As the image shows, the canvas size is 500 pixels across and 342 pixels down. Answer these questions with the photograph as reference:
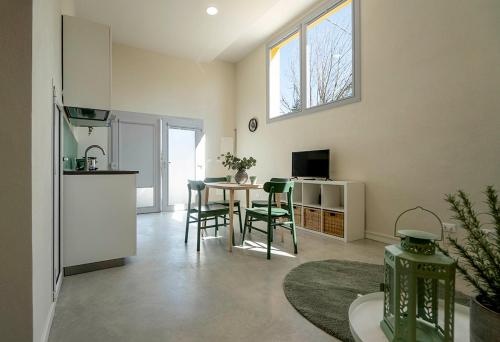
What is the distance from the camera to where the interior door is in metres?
1.75

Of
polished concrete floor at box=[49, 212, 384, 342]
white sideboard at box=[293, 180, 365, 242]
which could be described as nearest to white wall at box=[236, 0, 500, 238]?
white sideboard at box=[293, 180, 365, 242]

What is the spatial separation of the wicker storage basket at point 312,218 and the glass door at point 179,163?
3.13 metres

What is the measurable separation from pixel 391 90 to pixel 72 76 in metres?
3.63

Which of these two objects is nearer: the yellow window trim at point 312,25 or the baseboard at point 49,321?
the baseboard at point 49,321

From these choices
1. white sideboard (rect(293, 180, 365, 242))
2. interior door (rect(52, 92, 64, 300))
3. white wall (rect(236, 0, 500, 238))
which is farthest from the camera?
white sideboard (rect(293, 180, 365, 242))

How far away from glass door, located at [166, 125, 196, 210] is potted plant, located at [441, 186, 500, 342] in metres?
5.65

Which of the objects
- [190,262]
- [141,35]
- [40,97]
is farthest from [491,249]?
[141,35]

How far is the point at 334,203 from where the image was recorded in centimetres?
373

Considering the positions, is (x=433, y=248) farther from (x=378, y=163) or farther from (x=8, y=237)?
(x=378, y=163)

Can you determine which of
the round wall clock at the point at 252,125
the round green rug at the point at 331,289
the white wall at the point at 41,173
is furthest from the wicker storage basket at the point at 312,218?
the white wall at the point at 41,173

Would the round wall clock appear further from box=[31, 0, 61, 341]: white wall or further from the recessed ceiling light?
box=[31, 0, 61, 341]: white wall

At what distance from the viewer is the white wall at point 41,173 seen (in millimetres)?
1154

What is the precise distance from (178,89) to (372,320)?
5.97 m

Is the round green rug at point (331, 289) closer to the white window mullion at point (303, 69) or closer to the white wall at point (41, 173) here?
the white wall at point (41, 173)
